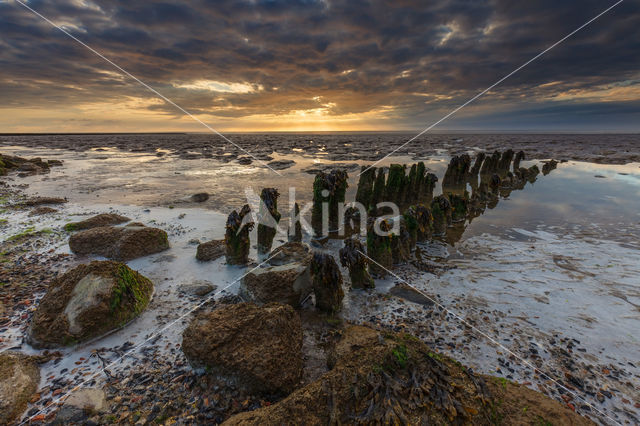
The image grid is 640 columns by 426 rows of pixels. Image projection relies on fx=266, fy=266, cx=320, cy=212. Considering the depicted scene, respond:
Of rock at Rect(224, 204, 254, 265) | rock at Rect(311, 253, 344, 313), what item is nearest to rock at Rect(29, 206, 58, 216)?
rock at Rect(224, 204, 254, 265)

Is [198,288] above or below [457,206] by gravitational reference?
below

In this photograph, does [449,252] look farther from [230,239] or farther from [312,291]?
[230,239]

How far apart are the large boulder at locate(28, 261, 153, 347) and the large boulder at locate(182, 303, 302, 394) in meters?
2.21

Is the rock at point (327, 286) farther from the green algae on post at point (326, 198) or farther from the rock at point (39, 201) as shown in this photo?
the rock at point (39, 201)

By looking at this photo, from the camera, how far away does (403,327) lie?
6.38 m

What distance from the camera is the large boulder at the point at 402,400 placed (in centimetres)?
318

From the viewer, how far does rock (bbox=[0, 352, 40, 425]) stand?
3.91 metres

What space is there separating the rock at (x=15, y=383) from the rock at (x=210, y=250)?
4.73 meters

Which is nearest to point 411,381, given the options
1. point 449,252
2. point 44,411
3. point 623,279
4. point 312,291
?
point 312,291

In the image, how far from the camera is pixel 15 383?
4.26m

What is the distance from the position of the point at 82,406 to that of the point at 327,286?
4824mm

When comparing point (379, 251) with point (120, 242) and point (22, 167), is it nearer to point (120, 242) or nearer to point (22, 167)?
point (120, 242)

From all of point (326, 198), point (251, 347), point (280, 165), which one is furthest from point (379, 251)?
point (280, 165)

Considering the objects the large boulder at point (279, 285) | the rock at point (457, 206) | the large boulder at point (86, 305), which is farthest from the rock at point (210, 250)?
the rock at point (457, 206)
